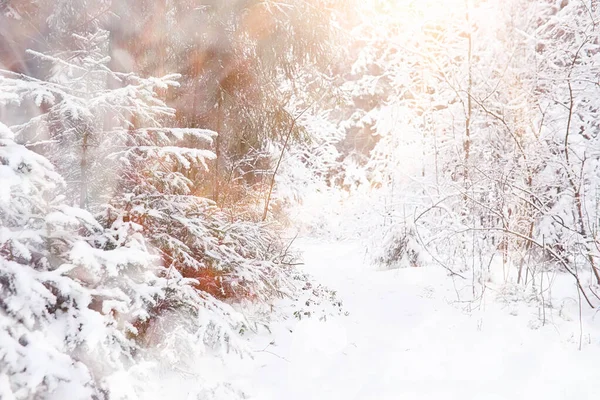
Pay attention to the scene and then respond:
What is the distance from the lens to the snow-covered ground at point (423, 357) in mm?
2924

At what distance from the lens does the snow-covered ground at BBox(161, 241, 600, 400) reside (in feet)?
9.59

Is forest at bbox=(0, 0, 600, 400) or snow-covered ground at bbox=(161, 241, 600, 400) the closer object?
forest at bbox=(0, 0, 600, 400)

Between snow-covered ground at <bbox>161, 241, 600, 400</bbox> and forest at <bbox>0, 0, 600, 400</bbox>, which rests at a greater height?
forest at <bbox>0, 0, 600, 400</bbox>

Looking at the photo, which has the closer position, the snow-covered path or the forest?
the forest

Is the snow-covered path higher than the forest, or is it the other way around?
the forest

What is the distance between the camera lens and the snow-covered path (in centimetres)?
292

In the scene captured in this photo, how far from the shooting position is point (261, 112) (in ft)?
15.0

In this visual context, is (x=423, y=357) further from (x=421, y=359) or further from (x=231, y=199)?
(x=231, y=199)

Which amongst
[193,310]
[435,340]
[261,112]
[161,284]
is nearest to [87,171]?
[161,284]

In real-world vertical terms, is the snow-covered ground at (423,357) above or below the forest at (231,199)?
below

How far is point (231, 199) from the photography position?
504 cm

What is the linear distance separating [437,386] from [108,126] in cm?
312

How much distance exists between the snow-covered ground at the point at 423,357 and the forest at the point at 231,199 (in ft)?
0.10

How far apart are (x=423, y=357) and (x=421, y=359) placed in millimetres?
50
